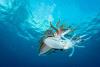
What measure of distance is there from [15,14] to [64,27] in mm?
13745

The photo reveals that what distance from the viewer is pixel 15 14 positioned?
50.9 ft

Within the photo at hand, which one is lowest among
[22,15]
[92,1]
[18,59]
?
[92,1]

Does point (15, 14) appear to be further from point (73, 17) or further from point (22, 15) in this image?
point (73, 17)

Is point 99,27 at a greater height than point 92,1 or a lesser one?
greater

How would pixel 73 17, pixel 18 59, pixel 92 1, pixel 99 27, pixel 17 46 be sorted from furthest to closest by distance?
pixel 18 59 → pixel 17 46 → pixel 99 27 → pixel 73 17 → pixel 92 1

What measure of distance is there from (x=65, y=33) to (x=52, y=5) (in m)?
10.7

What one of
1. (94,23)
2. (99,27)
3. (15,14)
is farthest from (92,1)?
(15,14)

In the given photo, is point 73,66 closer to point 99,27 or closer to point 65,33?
point 99,27

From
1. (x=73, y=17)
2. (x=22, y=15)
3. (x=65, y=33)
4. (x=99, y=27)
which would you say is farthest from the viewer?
(x=99, y=27)

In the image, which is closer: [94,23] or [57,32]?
[57,32]

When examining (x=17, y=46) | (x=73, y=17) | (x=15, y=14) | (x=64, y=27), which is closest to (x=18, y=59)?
(x=17, y=46)

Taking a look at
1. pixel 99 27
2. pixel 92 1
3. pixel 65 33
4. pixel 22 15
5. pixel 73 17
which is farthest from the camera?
pixel 99 27

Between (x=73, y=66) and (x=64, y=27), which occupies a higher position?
(x=73, y=66)

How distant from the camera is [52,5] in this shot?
1259 centimetres
